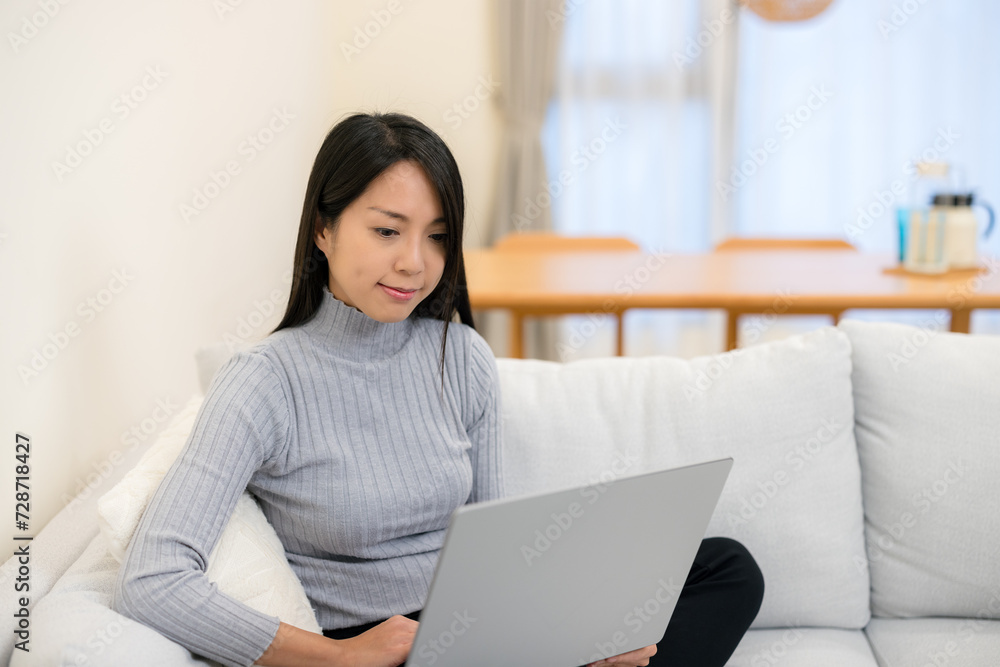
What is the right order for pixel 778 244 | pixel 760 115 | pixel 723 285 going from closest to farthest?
pixel 723 285
pixel 778 244
pixel 760 115

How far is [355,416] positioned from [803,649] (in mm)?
775

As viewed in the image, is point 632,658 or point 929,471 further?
point 929,471

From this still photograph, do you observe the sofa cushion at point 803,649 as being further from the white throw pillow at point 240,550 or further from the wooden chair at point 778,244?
the wooden chair at point 778,244

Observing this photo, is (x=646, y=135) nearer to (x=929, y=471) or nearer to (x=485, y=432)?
(x=929, y=471)

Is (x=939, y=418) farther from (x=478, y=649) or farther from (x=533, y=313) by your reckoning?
(x=533, y=313)

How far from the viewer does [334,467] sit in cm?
109

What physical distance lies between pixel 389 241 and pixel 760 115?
107 inches

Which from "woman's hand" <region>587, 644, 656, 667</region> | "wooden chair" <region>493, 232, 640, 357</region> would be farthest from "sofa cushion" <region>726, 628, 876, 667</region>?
"wooden chair" <region>493, 232, 640, 357</region>

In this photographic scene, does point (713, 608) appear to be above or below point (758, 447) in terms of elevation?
below

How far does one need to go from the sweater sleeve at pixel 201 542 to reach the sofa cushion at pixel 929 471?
38.7 inches

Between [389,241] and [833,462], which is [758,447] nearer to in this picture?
[833,462]

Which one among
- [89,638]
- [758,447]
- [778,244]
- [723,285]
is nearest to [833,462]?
[758,447]

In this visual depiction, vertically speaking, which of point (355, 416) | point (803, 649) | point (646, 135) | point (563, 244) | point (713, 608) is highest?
point (646, 135)

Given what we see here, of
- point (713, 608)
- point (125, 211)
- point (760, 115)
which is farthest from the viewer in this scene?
point (760, 115)
